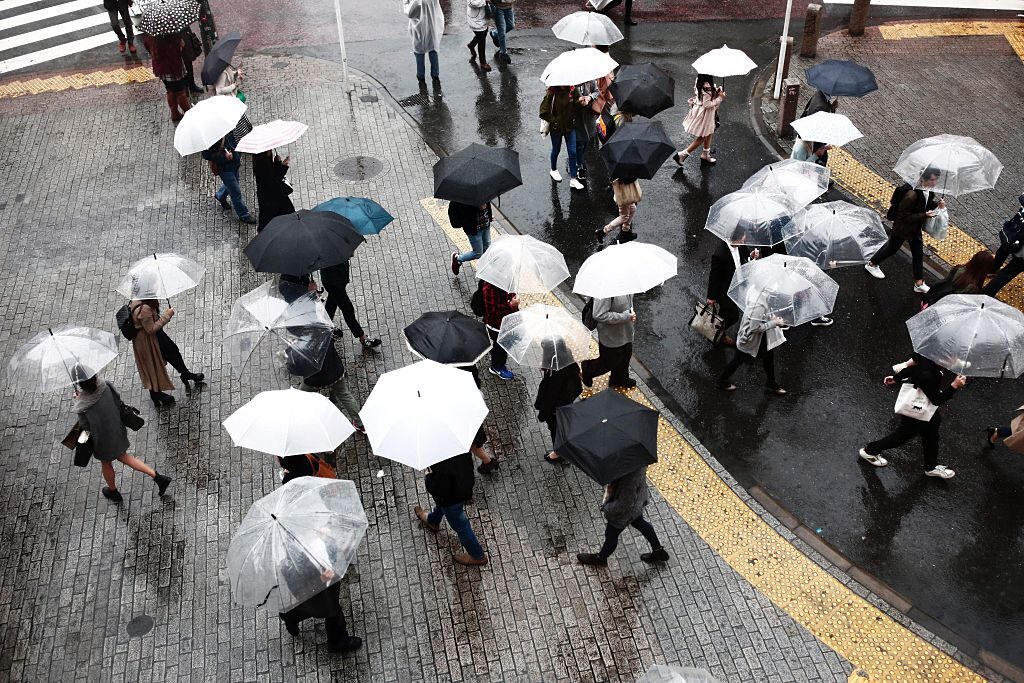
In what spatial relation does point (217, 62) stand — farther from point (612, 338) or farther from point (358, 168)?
point (612, 338)

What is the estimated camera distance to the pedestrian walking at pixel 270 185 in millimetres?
10266

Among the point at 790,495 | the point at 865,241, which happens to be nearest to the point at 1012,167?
the point at 865,241

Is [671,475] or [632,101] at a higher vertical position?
[632,101]

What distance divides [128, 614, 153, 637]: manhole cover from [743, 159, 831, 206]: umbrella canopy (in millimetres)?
7342

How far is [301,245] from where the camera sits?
828 cm

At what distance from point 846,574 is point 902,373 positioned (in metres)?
1.88

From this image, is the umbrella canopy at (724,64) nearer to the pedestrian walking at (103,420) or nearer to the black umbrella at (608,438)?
the black umbrella at (608,438)

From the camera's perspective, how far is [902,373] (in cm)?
801

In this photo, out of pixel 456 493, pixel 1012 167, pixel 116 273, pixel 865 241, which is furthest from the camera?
pixel 1012 167

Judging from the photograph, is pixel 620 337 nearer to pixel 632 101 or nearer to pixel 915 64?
pixel 632 101

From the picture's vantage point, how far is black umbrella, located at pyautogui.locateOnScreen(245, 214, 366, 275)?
8.21 m

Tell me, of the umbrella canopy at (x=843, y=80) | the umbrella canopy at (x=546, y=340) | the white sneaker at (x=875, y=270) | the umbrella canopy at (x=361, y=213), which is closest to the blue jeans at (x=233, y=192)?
the umbrella canopy at (x=361, y=213)

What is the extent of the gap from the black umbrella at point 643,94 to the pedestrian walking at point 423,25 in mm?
3719

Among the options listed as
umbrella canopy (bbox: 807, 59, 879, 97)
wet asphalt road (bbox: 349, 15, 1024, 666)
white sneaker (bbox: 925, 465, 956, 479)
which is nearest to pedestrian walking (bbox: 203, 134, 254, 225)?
wet asphalt road (bbox: 349, 15, 1024, 666)
